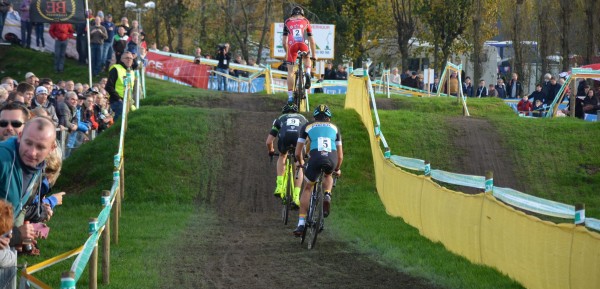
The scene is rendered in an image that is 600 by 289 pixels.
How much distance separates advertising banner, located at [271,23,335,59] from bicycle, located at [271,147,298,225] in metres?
20.6

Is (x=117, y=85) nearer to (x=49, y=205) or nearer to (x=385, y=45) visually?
(x=49, y=205)

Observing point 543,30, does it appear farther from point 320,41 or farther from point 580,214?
point 580,214

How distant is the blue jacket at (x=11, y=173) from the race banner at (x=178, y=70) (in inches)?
1222

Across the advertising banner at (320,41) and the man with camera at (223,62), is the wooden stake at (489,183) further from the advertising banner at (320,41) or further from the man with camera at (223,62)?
the advertising banner at (320,41)

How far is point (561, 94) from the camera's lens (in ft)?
91.2

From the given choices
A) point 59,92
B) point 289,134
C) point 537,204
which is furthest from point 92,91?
point 537,204

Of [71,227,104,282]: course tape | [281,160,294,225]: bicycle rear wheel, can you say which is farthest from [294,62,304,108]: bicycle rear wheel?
[71,227,104,282]: course tape

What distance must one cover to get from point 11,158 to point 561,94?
2303cm

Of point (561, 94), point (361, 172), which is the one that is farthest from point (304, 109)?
point (561, 94)

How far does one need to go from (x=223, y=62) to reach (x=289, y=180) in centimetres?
1900

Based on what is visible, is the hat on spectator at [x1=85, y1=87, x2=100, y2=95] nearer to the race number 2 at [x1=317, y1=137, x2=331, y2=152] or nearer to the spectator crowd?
the spectator crowd

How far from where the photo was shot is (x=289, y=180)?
53.0 ft

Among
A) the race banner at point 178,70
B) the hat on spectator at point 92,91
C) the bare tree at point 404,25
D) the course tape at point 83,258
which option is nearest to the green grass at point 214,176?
the hat on spectator at point 92,91

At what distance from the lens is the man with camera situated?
34344mm
